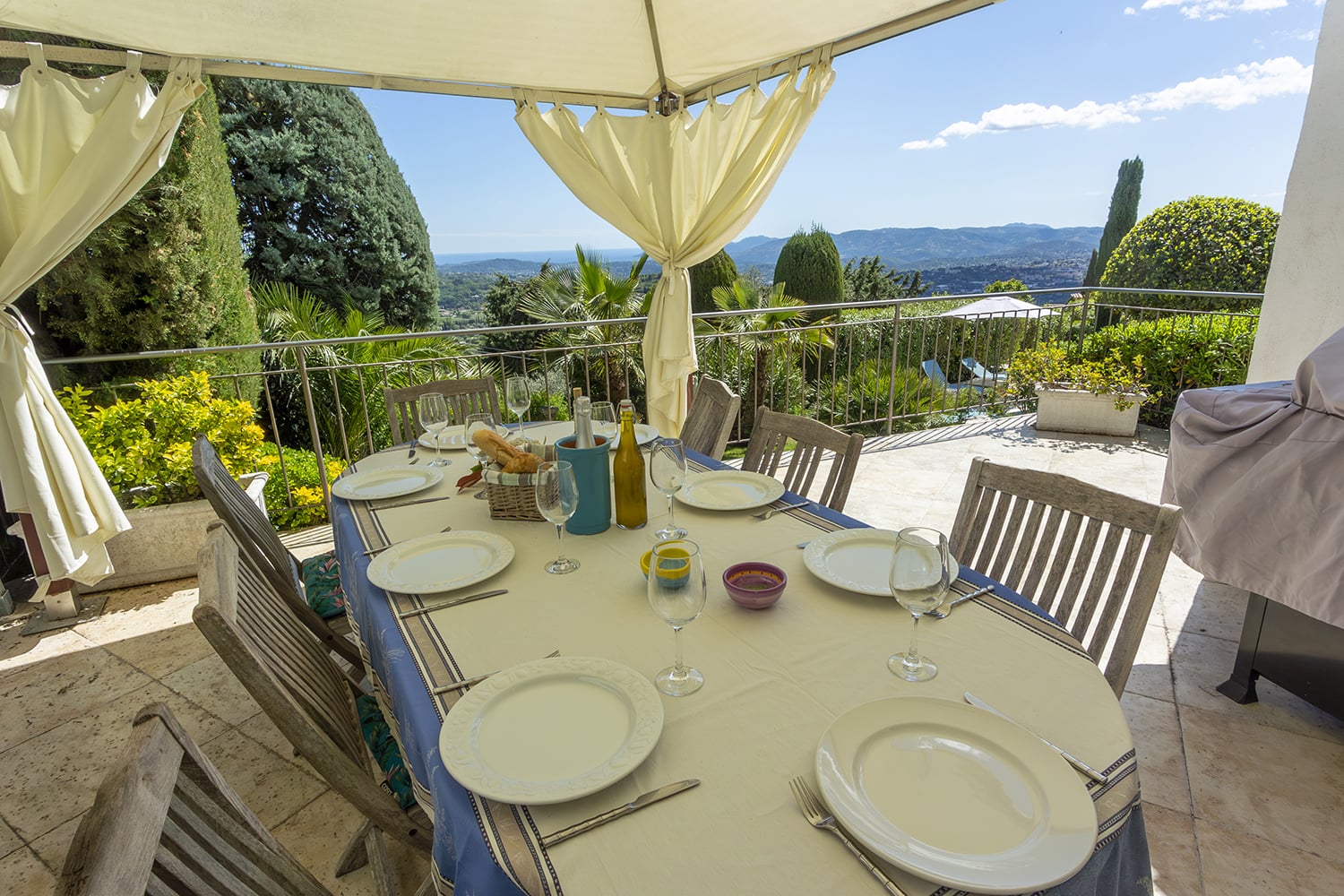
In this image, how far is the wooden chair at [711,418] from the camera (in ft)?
7.88

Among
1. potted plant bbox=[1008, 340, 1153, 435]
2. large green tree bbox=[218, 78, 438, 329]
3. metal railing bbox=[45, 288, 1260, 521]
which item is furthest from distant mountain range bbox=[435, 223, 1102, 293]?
potted plant bbox=[1008, 340, 1153, 435]

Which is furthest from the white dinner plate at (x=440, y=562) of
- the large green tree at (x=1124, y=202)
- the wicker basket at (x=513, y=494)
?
the large green tree at (x=1124, y=202)

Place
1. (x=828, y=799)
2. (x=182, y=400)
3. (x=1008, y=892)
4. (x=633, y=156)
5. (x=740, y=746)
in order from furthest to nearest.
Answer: (x=633, y=156) → (x=182, y=400) → (x=740, y=746) → (x=828, y=799) → (x=1008, y=892)

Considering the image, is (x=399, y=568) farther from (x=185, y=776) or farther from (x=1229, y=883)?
(x=1229, y=883)

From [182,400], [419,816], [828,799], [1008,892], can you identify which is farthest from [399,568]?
[182,400]

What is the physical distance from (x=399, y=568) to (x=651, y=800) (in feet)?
2.88

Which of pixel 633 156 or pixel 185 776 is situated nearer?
pixel 185 776

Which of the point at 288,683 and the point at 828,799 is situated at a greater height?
the point at 828,799

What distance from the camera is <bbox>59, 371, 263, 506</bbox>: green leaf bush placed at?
10.0 ft

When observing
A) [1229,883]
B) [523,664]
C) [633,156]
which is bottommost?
[1229,883]

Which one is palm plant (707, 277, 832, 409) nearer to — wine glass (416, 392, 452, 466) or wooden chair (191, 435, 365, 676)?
wine glass (416, 392, 452, 466)

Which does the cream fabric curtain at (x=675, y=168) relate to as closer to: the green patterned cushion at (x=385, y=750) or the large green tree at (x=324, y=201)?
the green patterned cushion at (x=385, y=750)

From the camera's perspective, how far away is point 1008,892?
625 millimetres

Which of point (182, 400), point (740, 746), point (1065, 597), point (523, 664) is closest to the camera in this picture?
point (740, 746)
